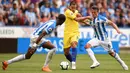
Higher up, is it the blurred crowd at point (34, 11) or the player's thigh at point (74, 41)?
the player's thigh at point (74, 41)

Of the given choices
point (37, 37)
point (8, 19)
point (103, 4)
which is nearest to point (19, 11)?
point (8, 19)

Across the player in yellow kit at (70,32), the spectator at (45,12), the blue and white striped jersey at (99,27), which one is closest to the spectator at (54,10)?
the spectator at (45,12)

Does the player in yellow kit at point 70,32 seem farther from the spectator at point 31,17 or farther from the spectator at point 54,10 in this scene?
the spectator at point 54,10

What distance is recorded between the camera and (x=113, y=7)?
3173 cm

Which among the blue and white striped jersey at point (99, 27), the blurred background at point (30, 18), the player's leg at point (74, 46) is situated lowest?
the blurred background at point (30, 18)

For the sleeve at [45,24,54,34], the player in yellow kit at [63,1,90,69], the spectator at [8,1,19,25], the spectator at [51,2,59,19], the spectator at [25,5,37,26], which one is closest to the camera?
the sleeve at [45,24,54,34]

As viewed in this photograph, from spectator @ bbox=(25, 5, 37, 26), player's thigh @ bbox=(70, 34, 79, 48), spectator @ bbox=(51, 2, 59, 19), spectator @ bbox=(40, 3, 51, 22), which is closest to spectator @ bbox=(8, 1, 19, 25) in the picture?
spectator @ bbox=(25, 5, 37, 26)

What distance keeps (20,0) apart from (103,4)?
5460mm

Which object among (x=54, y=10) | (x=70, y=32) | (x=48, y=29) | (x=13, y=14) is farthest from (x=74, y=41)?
(x=54, y=10)

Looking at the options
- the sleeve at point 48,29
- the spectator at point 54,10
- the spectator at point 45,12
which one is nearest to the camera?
the sleeve at point 48,29

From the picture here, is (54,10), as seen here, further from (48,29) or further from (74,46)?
(48,29)

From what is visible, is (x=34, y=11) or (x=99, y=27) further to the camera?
(x=34, y=11)

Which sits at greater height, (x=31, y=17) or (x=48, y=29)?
(x=48, y=29)

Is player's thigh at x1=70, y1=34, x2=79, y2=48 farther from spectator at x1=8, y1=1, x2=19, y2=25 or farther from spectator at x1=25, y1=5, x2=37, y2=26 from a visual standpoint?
spectator at x1=25, y1=5, x2=37, y2=26
